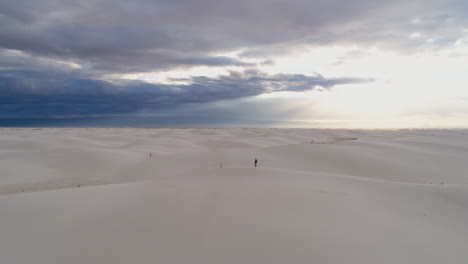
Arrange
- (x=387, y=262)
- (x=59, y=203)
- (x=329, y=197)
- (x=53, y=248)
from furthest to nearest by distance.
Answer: (x=329, y=197) → (x=59, y=203) → (x=53, y=248) → (x=387, y=262)

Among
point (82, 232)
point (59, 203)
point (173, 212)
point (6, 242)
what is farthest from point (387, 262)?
point (59, 203)

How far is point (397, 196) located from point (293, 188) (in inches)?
79.8

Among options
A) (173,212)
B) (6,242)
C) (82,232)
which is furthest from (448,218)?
(6,242)

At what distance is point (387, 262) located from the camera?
9.33 ft

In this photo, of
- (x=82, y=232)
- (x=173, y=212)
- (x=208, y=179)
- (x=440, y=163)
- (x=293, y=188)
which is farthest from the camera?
(x=440, y=163)

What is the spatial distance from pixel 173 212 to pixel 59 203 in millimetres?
2091

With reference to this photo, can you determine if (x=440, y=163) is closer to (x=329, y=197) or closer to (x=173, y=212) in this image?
(x=329, y=197)

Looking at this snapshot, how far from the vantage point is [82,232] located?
11.3 ft

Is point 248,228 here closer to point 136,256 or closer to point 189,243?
point 189,243

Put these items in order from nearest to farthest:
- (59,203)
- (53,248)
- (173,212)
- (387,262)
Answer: (387,262) < (53,248) < (173,212) < (59,203)

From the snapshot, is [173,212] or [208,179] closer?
[173,212]

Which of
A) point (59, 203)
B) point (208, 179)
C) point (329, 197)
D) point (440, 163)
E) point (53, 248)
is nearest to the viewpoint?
point (53, 248)

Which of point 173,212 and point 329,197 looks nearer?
point 173,212

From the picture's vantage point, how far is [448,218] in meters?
4.20
